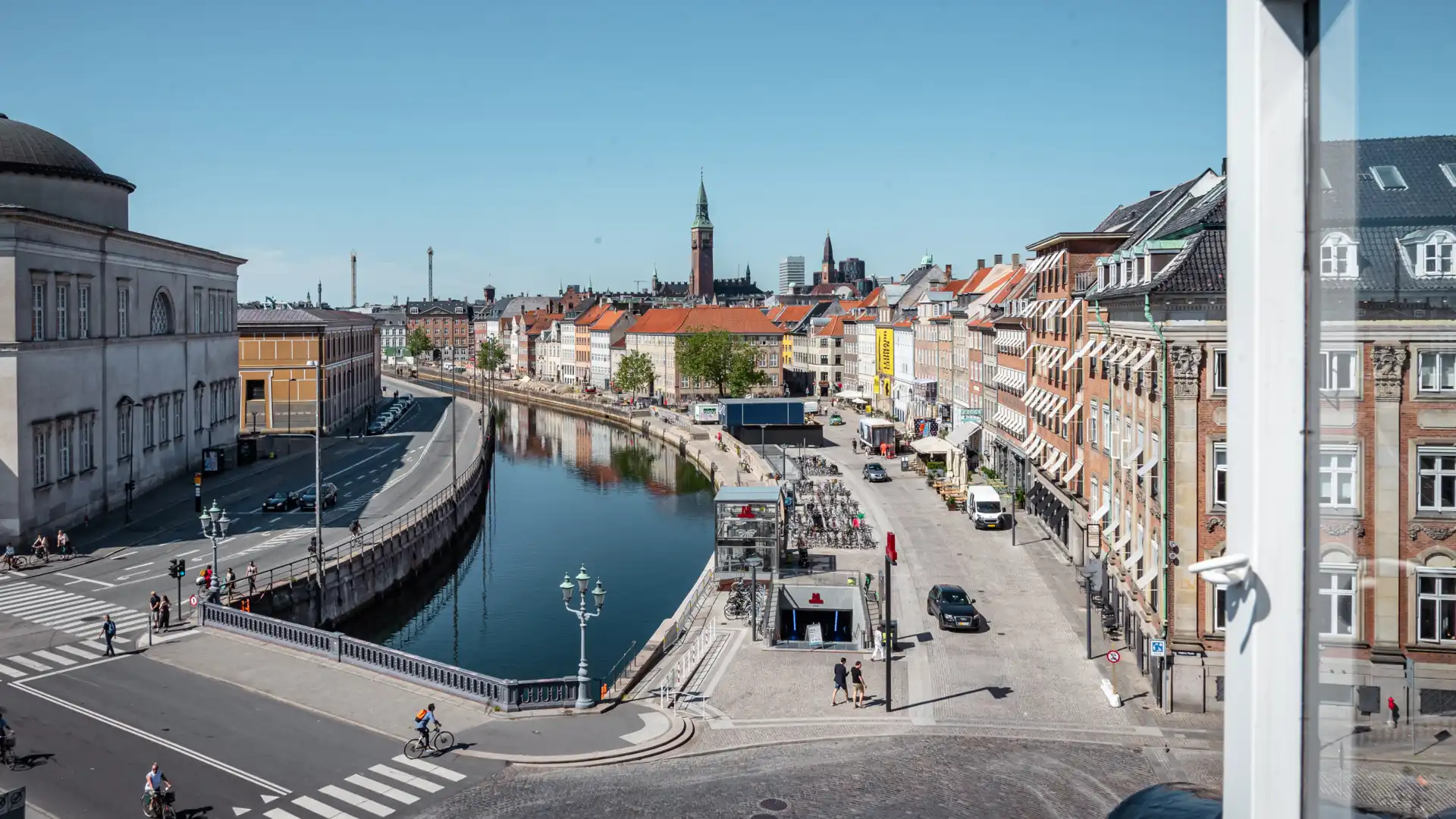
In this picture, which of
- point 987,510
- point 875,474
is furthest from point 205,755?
point 875,474

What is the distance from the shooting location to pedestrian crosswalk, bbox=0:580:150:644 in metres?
30.4

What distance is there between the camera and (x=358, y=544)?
1642 inches

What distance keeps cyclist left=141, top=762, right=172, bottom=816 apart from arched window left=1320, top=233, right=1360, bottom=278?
19.7 m

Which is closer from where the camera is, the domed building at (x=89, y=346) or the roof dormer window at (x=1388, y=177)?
the roof dormer window at (x=1388, y=177)

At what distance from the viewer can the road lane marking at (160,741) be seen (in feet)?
65.8

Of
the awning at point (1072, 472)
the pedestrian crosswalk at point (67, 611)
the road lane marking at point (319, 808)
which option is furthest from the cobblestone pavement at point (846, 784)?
the awning at point (1072, 472)

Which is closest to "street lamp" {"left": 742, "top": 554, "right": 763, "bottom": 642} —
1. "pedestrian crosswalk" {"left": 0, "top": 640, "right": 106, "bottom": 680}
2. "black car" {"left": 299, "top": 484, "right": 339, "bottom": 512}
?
"pedestrian crosswalk" {"left": 0, "top": 640, "right": 106, "bottom": 680}

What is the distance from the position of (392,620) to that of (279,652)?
1258 cm

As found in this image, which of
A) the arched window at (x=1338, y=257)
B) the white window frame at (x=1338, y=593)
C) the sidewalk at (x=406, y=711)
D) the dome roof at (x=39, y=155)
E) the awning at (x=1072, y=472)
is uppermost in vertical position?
the dome roof at (x=39, y=155)

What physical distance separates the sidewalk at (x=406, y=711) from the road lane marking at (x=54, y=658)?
1.68 metres

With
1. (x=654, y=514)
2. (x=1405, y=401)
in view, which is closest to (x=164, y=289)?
(x=654, y=514)

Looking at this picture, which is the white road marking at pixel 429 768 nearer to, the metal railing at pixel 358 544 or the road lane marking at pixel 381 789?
the road lane marking at pixel 381 789

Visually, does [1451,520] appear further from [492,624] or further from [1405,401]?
[492,624]

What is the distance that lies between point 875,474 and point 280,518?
101 ft
